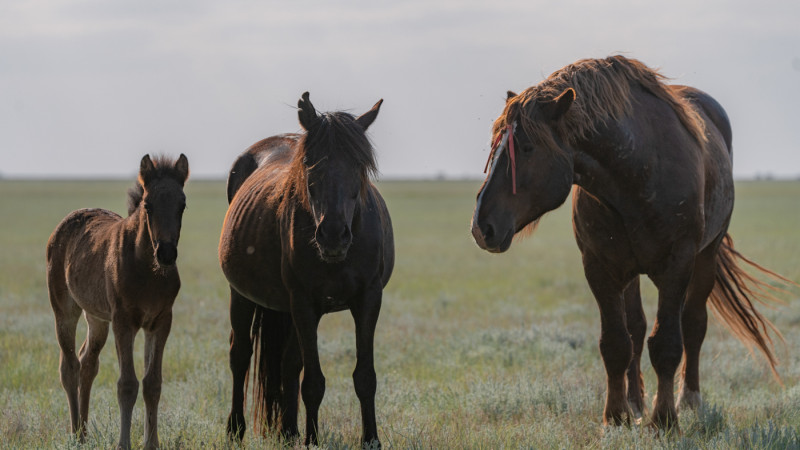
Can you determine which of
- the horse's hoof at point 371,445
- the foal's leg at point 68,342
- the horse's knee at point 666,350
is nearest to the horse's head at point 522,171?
the horse's knee at point 666,350

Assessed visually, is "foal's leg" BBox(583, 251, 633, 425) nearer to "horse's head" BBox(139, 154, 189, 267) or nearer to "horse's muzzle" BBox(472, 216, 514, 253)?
"horse's muzzle" BBox(472, 216, 514, 253)

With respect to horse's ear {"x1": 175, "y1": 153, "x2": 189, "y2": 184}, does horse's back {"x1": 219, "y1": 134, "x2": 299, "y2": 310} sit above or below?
below

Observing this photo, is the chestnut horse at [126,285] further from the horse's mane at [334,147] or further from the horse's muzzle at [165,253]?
the horse's mane at [334,147]

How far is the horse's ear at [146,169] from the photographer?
16.9 feet

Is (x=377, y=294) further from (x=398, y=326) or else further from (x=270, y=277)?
(x=398, y=326)

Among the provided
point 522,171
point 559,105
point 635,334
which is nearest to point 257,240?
point 522,171

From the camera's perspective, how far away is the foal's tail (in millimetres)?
5656

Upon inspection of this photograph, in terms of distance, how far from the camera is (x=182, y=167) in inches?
207

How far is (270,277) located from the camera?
5.04 m

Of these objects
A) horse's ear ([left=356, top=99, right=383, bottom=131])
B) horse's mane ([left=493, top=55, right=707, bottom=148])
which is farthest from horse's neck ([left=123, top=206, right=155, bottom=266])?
horse's mane ([left=493, top=55, right=707, bottom=148])

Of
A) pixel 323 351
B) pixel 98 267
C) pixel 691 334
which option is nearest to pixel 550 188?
pixel 691 334

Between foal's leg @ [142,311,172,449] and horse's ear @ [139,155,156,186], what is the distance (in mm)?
889

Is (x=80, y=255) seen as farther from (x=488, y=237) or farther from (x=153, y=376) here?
(x=488, y=237)

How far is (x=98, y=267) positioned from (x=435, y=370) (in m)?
3.64
